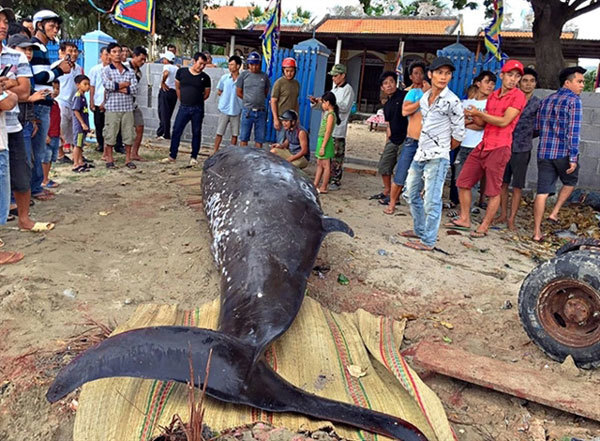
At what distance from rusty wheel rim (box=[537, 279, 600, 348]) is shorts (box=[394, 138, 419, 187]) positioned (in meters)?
2.66

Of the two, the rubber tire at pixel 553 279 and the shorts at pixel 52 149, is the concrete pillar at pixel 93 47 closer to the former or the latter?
the shorts at pixel 52 149

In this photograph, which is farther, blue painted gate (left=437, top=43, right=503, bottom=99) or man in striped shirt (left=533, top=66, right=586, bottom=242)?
blue painted gate (left=437, top=43, right=503, bottom=99)

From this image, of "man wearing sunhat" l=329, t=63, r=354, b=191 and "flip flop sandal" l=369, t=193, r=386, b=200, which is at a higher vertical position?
"man wearing sunhat" l=329, t=63, r=354, b=191

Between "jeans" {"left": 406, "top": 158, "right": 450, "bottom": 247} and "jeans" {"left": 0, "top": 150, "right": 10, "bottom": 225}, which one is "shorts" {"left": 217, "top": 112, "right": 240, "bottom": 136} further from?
"jeans" {"left": 0, "top": 150, "right": 10, "bottom": 225}

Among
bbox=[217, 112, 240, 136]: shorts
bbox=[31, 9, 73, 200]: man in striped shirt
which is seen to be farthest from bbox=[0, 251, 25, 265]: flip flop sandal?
bbox=[217, 112, 240, 136]: shorts

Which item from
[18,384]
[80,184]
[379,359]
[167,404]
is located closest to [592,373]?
[379,359]

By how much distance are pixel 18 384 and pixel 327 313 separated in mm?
1799

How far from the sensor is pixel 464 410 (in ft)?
7.89

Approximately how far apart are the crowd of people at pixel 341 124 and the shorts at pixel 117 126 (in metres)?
0.02

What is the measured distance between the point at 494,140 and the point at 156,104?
309 inches

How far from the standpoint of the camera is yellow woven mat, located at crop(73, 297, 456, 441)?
1.95m

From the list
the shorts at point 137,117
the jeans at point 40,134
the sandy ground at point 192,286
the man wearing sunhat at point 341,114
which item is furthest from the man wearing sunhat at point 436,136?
the shorts at point 137,117

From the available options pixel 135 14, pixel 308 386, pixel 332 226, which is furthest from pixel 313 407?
pixel 135 14

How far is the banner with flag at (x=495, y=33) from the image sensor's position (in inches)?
317
